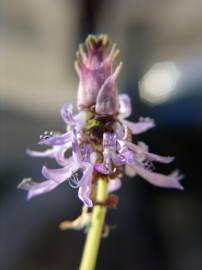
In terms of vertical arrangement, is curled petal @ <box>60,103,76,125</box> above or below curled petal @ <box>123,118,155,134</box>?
above

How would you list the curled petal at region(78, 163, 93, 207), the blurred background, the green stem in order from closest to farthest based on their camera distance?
the curled petal at region(78, 163, 93, 207)
the green stem
the blurred background

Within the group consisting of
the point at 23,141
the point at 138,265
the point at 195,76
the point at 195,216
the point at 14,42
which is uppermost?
the point at 14,42

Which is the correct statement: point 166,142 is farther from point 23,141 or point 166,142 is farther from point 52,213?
point 23,141

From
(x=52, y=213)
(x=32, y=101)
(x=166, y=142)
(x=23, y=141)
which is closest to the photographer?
(x=166, y=142)

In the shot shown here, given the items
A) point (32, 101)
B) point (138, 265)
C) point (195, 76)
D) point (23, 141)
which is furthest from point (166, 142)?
point (32, 101)

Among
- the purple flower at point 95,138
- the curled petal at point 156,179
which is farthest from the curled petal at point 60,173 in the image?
the curled petal at point 156,179

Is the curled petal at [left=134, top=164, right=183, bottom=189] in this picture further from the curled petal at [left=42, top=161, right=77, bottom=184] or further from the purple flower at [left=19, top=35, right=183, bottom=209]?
the curled petal at [left=42, top=161, right=77, bottom=184]

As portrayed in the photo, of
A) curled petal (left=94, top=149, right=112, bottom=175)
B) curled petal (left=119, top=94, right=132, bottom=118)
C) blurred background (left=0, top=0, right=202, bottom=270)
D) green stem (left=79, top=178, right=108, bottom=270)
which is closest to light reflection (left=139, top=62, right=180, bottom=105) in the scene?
blurred background (left=0, top=0, right=202, bottom=270)
